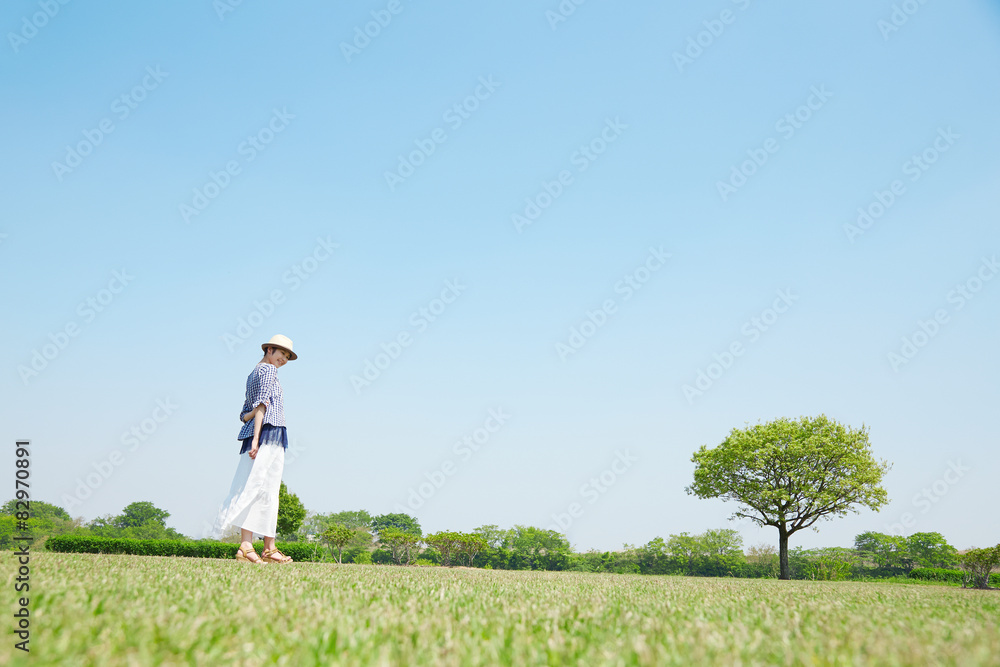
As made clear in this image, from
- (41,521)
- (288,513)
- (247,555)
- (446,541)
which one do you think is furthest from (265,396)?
(41,521)

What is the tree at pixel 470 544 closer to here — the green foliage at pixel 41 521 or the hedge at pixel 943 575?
the green foliage at pixel 41 521

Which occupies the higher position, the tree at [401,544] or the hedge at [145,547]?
the hedge at [145,547]

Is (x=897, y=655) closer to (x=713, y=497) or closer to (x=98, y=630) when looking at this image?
(x=98, y=630)

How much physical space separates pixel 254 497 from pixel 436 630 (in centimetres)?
630

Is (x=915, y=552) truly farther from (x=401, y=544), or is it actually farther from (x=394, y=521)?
(x=394, y=521)

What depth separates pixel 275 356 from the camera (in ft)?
29.4

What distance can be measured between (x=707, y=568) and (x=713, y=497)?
7.89 metres

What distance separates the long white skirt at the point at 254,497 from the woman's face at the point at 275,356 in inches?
55.8

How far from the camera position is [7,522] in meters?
37.5

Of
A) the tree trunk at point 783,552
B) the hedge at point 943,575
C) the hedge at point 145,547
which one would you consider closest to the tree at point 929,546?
the hedge at point 943,575

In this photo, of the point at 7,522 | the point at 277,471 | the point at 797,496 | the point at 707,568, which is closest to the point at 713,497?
the point at 797,496

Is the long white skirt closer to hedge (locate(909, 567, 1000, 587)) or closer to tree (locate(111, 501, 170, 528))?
hedge (locate(909, 567, 1000, 587))

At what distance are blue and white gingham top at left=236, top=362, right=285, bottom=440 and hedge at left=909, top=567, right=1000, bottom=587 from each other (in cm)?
3167

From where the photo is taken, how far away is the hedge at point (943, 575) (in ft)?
83.1
